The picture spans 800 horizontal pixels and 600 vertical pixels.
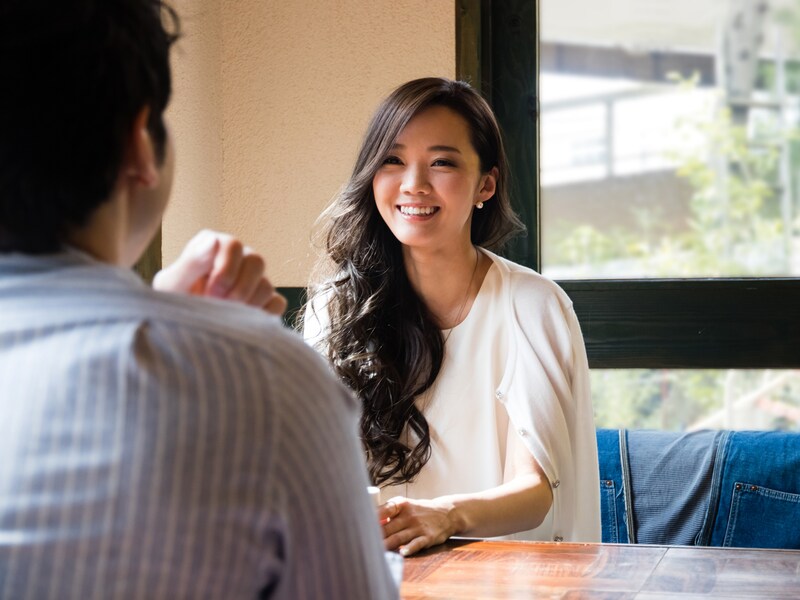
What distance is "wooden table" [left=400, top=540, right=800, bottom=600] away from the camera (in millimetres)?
1196

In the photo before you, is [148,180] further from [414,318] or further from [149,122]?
[414,318]

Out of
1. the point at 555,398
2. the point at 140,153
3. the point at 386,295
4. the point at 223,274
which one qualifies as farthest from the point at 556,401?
the point at 140,153

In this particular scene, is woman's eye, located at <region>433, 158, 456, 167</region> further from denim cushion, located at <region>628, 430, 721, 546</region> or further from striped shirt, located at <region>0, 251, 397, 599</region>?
striped shirt, located at <region>0, 251, 397, 599</region>

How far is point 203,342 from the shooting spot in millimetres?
638

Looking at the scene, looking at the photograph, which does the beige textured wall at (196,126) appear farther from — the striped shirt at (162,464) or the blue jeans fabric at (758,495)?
the striped shirt at (162,464)

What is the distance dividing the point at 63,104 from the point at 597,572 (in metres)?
0.90

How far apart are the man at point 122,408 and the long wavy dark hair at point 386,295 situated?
140 centimetres

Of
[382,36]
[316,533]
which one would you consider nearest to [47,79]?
[316,533]

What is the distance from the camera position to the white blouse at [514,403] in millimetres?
2023

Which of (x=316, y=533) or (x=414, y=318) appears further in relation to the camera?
(x=414, y=318)

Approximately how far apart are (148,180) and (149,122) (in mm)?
41

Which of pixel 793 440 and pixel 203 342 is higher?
pixel 203 342

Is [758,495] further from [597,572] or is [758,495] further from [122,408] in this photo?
[122,408]

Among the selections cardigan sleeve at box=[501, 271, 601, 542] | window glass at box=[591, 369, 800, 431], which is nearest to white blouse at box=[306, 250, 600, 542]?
cardigan sleeve at box=[501, 271, 601, 542]
